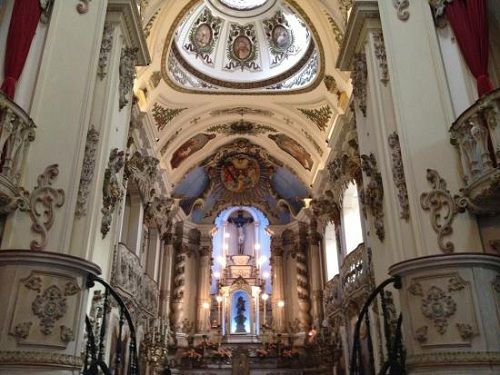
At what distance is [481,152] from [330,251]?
1224 centimetres

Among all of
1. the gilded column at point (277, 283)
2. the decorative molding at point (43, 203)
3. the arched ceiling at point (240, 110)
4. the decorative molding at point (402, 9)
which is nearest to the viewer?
the decorative molding at point (43, 203)

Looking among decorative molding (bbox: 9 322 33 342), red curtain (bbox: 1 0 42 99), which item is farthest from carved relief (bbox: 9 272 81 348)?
red curtain (bbox: 1 0 42 99)

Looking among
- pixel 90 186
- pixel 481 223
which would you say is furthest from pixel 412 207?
pixel 90 186

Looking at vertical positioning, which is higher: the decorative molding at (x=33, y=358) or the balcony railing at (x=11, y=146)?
the balcony railing at (x=11, y=146)

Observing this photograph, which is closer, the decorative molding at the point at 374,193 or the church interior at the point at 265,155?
the church interior at the point at 265,155

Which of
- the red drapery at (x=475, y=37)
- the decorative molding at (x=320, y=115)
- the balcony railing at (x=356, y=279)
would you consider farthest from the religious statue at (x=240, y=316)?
the red drapery at (x=475, y=37)

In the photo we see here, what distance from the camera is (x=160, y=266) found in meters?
17.9

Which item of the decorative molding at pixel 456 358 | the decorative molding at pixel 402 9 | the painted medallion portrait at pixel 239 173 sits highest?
the painted medallion portrait at pixel 239 173

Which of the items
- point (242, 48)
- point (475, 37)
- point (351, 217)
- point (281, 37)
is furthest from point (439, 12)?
point (242, 48)

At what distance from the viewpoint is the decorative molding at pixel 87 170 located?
286 inches

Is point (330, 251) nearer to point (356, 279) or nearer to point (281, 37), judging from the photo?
point (356, 279)

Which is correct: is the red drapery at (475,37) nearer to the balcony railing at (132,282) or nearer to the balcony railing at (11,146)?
the balcony railing at (11,146)

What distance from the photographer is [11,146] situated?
648 cm

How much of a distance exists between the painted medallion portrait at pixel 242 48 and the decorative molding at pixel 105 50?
8.38 meters
